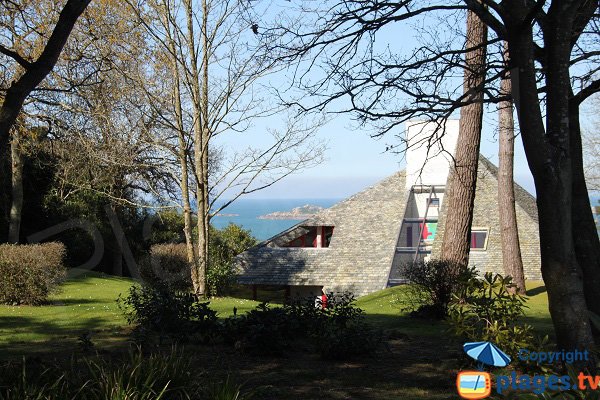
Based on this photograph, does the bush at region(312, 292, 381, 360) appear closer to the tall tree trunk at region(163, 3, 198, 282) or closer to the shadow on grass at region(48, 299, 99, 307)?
the shadow on grass at region(48, 299, 99, 307)

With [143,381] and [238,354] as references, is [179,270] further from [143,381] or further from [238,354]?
[143,381]

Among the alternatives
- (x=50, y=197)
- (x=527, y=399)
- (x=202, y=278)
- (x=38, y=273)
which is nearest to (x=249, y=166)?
(x=202, y=278)

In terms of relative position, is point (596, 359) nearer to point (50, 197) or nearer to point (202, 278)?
point (202, 278)

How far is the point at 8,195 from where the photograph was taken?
1008 inches

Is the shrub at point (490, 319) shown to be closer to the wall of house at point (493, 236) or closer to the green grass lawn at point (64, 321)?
the green grass lawn at point (64, 321)

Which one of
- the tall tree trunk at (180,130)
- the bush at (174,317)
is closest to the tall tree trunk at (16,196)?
the tall tree trunk at (180,130)

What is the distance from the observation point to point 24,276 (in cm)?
1302

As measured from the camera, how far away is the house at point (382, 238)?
28.1 metres

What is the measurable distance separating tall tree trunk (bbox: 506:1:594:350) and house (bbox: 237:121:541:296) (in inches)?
754

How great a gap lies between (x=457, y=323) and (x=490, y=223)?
2314 centimetres

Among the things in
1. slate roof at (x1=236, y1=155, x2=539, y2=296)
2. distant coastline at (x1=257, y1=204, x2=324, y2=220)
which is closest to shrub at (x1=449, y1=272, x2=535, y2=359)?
slate roof at (x1=236, y1=155, x2=539, y2=296)

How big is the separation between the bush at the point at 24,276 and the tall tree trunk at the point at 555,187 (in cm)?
1005

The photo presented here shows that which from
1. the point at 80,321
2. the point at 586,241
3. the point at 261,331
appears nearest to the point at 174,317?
the point at 261,331

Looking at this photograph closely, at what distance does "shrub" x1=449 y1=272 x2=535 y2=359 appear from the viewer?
6.34 m
